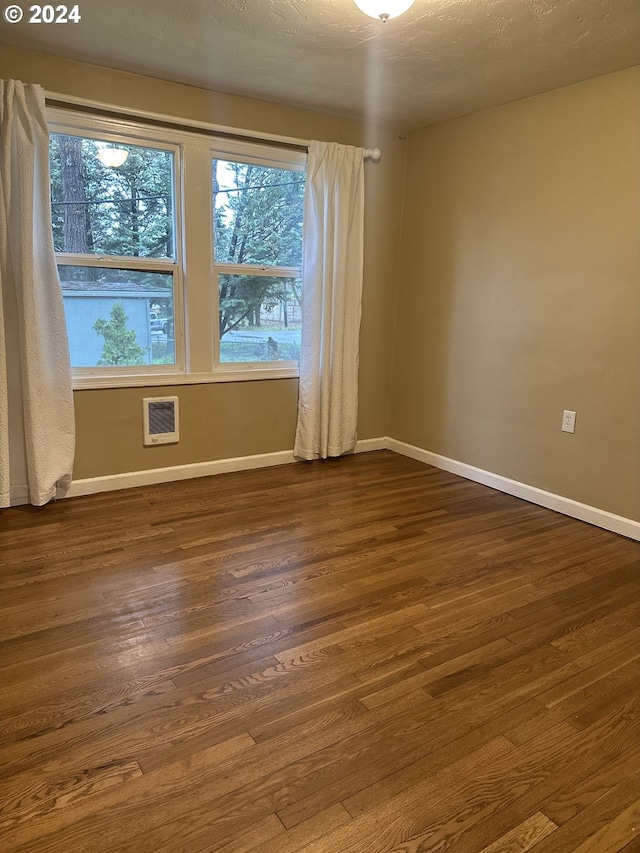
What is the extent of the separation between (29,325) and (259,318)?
1.43 meters

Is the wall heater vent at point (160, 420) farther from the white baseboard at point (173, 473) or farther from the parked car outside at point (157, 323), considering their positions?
the parked car outside at point (157, 323)

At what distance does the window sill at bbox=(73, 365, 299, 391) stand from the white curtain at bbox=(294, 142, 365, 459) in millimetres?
191

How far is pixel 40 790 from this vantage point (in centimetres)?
136

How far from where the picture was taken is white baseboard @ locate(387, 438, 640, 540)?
9.69 ft

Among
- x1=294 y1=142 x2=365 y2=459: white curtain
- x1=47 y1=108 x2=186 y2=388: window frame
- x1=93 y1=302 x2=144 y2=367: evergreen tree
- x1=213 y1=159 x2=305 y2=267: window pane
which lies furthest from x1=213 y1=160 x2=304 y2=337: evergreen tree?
x1=93 y1=302 x2=144 y2=367: evergreen tree

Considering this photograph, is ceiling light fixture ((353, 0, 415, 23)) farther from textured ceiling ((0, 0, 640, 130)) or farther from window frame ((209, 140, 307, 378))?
window frame ((209, 140, 307, 378))

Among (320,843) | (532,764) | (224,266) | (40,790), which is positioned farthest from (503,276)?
(40,790)

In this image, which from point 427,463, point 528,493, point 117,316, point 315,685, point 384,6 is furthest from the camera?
point 427,463

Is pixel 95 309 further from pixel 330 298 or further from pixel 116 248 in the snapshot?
pixel 330 298

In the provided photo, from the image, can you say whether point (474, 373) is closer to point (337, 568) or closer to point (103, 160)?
point (337, 568)

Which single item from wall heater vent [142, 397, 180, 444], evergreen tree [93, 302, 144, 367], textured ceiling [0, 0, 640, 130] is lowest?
wall heater vent [142, 397, 180, 444]

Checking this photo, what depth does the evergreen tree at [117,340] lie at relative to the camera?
128 inches

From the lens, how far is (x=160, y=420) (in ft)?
11.4

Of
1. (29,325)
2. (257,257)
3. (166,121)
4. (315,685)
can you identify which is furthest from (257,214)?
(315,685)
